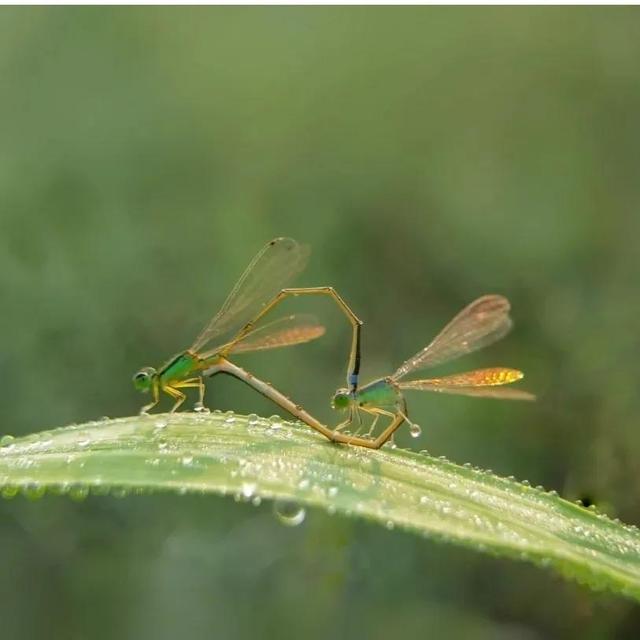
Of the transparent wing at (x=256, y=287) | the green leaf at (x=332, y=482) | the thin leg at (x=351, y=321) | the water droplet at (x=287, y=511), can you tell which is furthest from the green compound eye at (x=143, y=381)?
the water droplet at (x=287, y=511)

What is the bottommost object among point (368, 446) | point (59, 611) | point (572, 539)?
point (59, 611)

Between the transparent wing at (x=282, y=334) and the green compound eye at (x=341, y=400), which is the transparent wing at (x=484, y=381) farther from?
the transparent wing at (x=282, y=334)

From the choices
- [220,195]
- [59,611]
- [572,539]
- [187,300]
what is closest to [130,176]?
[220,195]

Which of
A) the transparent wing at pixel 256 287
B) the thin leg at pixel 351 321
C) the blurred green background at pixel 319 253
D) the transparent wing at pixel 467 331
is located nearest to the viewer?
the thin leg at pixel 351 321

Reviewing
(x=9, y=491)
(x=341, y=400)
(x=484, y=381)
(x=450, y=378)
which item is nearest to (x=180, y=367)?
(x=341, y=400)

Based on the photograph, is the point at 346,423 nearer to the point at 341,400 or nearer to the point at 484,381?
the point at 341,400

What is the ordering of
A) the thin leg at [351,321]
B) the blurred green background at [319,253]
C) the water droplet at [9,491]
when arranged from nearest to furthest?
the water droplet at [9,491] < the thin leg at [351,321] < the blurred green background at [319,253]

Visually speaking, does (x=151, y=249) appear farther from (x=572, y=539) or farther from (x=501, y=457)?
(x=572, y=539)
